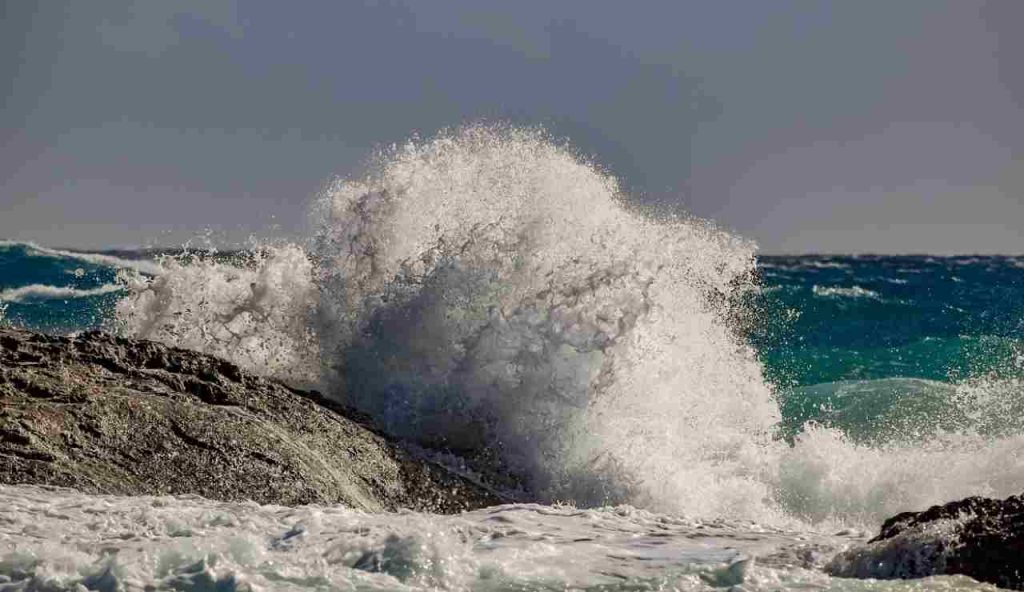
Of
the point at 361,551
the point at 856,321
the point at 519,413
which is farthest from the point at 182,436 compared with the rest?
the point at 856,321

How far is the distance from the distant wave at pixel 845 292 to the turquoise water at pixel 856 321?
0.10 ft

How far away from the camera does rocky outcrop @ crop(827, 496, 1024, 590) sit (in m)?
3.92

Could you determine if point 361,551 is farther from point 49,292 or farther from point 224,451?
point 49,292

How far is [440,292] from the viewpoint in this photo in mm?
7777

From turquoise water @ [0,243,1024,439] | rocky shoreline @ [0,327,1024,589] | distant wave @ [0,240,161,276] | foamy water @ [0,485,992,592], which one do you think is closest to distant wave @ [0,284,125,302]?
turquoise water @ [0,243,1024,439]

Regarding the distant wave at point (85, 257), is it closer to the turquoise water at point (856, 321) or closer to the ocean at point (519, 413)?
the turquoise water at point (856, 321)

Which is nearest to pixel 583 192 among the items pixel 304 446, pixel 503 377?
pixel 503 377

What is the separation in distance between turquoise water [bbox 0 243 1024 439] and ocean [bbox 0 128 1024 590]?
4.76ft

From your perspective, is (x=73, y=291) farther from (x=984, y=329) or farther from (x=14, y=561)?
(x=14, y=561)

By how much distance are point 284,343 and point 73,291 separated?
61.7 ft

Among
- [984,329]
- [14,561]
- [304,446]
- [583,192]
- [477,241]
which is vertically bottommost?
[14,561]

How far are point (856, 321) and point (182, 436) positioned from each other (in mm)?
18397

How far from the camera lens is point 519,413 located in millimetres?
7121

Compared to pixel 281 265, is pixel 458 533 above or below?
below
